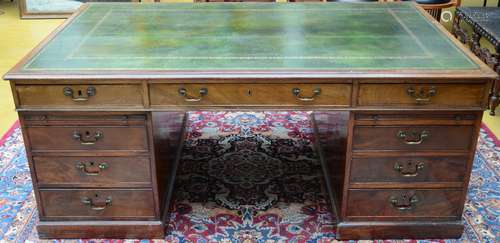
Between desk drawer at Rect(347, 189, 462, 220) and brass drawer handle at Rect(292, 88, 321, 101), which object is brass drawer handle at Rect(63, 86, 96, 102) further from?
desk drawer at Rect(347, 189, 462, 220)

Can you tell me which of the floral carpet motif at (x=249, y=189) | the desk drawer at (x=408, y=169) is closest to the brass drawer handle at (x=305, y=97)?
the desk drawer at (x=408, y=169)

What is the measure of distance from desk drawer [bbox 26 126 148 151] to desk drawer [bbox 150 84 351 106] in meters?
0.21

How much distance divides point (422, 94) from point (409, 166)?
358 mm

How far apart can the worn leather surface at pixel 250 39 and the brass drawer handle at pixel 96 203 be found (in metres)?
0.63

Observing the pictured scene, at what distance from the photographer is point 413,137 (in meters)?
2.46

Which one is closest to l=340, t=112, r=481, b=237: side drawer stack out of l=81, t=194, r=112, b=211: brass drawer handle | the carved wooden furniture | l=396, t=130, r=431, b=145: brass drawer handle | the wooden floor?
l=396, t=130, r=431, b=145: brass drawer handle

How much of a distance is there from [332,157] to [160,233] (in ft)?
3.10

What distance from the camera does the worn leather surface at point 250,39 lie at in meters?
2.38

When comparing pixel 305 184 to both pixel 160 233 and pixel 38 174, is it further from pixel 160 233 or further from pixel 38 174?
pixel 38 174

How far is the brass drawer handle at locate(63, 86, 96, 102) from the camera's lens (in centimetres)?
231

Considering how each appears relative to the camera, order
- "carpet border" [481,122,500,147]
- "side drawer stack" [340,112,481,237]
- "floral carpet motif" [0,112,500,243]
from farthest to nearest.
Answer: "carpet border" [481,122,500,147] → "floral carpet motif" [0,112,500,243] → "side drawer stack" [340,112,481,237]

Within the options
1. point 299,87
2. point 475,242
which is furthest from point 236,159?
point 475,242

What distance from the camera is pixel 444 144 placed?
2469 mm

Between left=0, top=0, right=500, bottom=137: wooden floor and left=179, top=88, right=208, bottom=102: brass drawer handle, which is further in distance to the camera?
left=0, top=0, right=500, bottom=137: wooden floor
